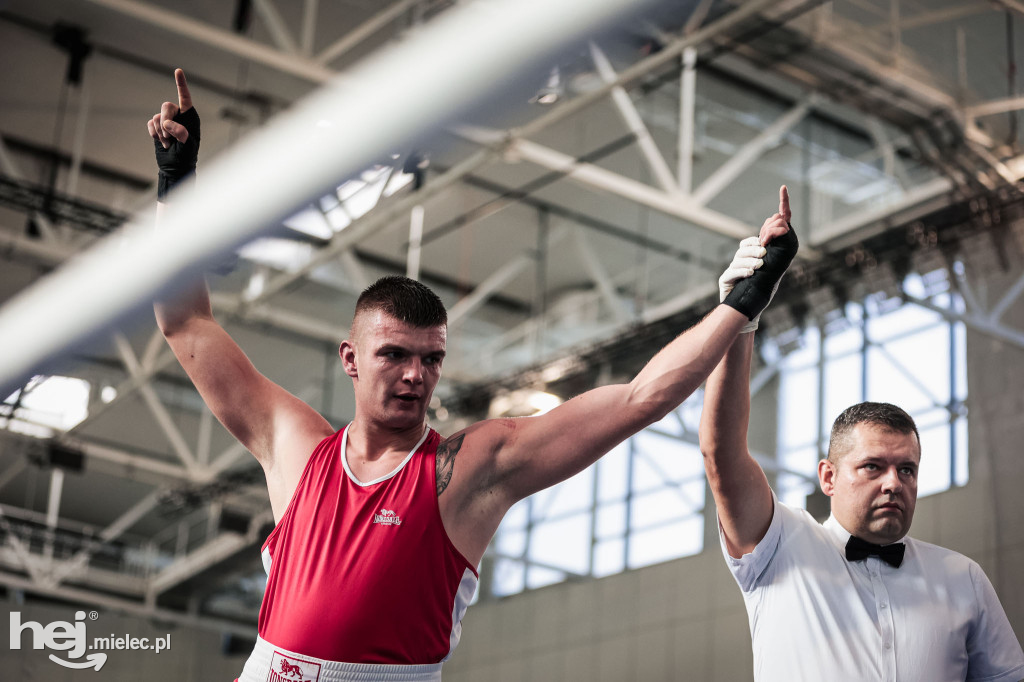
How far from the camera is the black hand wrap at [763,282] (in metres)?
2.29

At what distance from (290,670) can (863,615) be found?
1460mm

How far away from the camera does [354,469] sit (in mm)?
2441

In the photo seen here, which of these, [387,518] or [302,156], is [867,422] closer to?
[387,518]

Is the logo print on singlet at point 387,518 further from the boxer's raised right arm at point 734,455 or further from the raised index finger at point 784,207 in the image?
the raised index finger at point 784,207

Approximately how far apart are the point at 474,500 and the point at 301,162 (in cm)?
76

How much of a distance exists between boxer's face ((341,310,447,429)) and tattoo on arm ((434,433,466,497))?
0.08 meters

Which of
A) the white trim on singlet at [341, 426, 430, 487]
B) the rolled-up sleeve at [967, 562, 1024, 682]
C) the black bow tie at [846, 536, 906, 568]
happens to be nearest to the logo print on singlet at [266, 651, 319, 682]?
the white trim on singlet at [341, 426, 430, 487]

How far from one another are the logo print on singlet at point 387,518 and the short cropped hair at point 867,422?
136 centimetres

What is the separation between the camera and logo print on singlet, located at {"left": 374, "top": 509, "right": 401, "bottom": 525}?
2299 mm

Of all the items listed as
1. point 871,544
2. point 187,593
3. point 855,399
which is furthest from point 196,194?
point 187,593

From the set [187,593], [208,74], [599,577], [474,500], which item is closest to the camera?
[474,500]

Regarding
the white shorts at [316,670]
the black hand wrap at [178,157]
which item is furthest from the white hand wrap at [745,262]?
the black hand wrap at [178,157]

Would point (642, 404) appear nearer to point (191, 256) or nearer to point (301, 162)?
point (301, 162)

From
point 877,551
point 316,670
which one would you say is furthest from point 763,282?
point 316,670
